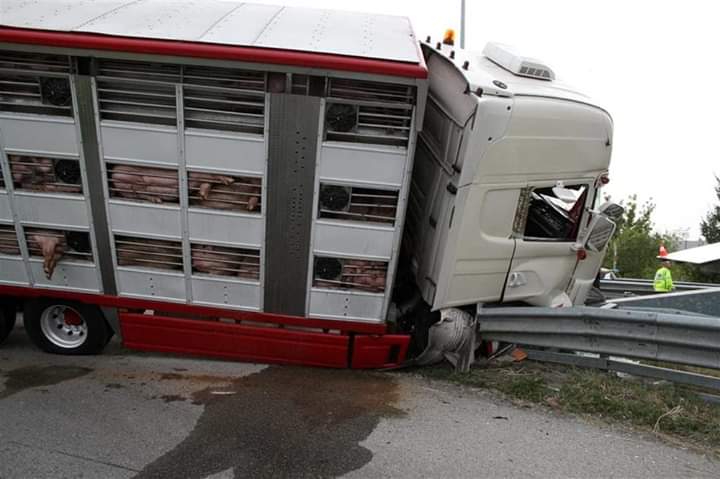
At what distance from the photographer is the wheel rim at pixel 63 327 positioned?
652 cm

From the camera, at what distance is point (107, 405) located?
5.17 meters

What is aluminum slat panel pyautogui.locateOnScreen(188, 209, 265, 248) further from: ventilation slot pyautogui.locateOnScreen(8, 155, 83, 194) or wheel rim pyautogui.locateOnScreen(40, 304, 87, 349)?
wheel rim pyautogui.locateOnScreen(40, 304, 87, 349)

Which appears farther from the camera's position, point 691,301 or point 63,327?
point 691,301

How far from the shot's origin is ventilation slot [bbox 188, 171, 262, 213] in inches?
224

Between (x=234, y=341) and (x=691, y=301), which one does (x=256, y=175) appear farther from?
(x=691, y=301)

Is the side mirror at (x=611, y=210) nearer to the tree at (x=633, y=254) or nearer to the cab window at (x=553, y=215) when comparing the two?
the cab window at (x=553, y=215)

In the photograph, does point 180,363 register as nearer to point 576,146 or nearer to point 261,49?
point 261,49

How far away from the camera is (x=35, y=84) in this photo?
18.6 ft

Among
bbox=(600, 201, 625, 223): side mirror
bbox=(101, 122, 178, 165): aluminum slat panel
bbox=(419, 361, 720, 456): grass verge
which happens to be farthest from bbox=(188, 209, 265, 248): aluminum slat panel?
A: bbox=(600, 201, 625, 223): side mirror

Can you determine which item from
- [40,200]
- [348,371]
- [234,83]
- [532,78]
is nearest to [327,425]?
[348,371]

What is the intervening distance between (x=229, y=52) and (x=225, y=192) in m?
1.21

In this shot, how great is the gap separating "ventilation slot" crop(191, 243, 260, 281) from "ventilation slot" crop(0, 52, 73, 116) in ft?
5.52

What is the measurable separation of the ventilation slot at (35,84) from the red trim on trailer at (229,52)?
0.95ft

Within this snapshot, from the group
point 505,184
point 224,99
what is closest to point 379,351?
point 505,184
